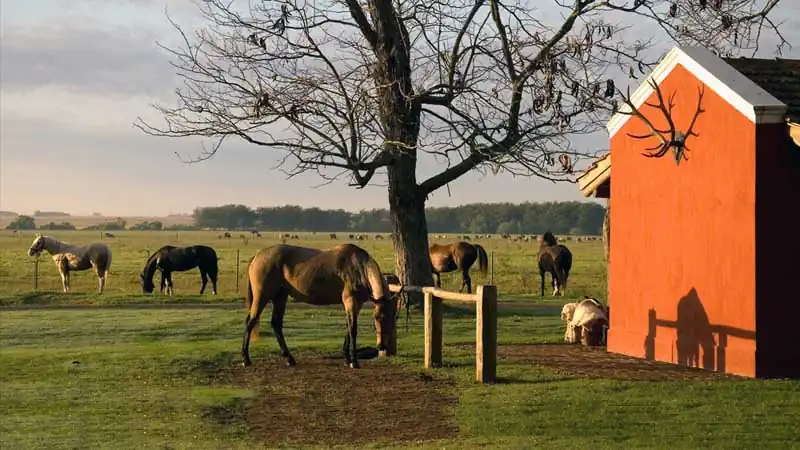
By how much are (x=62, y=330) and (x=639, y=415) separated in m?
13.6

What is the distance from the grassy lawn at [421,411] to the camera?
32.4 ft

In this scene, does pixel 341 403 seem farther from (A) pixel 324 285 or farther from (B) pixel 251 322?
(B) pixel 251 322

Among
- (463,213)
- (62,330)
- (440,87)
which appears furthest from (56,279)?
(463,213)

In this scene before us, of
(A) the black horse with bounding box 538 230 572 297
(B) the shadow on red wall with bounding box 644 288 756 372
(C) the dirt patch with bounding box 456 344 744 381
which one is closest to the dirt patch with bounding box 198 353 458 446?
(C) the dirt patch with bounding box 456 344 744 381

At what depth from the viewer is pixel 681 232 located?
1380 centimetres

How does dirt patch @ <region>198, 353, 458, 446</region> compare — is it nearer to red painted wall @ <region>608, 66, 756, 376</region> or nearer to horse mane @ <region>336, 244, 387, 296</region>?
horse mane @ <region>336, 244, 387, 296</region>

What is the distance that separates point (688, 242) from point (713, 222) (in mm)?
687

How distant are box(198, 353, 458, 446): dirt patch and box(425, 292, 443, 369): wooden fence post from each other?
0.45 metres

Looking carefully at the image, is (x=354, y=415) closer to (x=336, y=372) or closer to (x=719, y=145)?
(x=336, y=372)

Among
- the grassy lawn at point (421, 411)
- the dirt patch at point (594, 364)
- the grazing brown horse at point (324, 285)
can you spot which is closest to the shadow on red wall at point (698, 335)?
the dirt patch at point (594, 364)

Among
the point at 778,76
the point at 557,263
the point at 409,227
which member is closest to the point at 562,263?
the point at 557,263

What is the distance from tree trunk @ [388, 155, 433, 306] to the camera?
21.1 meters

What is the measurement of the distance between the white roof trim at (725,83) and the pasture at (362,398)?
320 centimetres

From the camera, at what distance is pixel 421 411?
1131 cm
